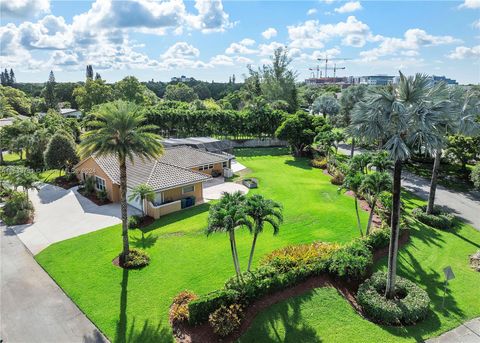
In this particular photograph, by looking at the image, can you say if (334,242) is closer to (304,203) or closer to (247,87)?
(304,203)

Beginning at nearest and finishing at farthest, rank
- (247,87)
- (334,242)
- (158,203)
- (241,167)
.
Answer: (334,242), (158,203), (241,167), (247,87)

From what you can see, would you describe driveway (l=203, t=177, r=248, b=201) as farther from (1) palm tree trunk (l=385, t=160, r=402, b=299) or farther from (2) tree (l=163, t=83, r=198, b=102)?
(2) tree (l=163, t=83, r=198, b=102)

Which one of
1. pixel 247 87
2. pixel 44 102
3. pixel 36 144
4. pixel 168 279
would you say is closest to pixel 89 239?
A: pixel 168 279

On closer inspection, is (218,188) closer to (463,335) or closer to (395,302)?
(395,302)

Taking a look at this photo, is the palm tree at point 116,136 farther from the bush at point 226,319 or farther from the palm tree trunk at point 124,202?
the bush at point 226,319

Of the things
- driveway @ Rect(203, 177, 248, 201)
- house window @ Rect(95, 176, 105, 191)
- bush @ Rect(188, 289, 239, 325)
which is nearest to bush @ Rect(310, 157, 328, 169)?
driveway @ Rect(203, 177, 248, 201)

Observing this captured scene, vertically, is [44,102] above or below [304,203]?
above
